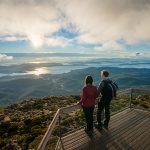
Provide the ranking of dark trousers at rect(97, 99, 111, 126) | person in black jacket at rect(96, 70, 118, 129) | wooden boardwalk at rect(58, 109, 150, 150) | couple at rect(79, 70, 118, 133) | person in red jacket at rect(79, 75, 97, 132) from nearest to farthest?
wooden boardwalk at rect(58, 109, 150, 150)
person in red jacket at rect(79, 75, 97, 132)
couple at rect(79, 70, 118, 133)
person in black jacket at rect(96, 70, 118, 129)
dark trousers at rect(97, 99, 111, 126)

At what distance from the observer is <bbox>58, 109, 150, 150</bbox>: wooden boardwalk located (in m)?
9.27

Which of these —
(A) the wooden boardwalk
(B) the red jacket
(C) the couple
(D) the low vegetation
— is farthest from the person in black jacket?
(D) the low vegetation

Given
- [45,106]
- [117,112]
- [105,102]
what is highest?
[105,102]

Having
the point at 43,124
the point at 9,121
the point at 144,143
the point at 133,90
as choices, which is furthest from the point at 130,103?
the point at 9,121

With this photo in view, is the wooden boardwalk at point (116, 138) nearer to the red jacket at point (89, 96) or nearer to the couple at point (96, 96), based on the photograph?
the couple at point (96, 96)

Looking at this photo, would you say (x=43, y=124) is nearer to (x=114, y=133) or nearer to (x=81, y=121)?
(x=81, y=121)

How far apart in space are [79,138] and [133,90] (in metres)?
7.82

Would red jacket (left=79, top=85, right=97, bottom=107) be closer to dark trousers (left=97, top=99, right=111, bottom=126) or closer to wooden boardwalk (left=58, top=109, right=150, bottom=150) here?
dark trousers (left=97, top=99, right=111, bottom=126)

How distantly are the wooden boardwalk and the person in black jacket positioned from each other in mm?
531

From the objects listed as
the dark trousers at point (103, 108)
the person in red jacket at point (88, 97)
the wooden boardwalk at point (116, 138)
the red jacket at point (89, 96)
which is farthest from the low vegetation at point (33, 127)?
the red jacket at point (89, 96)

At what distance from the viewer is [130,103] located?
53.4 ft

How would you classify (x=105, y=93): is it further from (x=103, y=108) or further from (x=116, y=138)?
(x=116, y=138)

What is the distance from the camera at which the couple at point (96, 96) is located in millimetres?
10344

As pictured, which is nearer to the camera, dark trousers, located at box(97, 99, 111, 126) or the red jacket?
the red jacket
